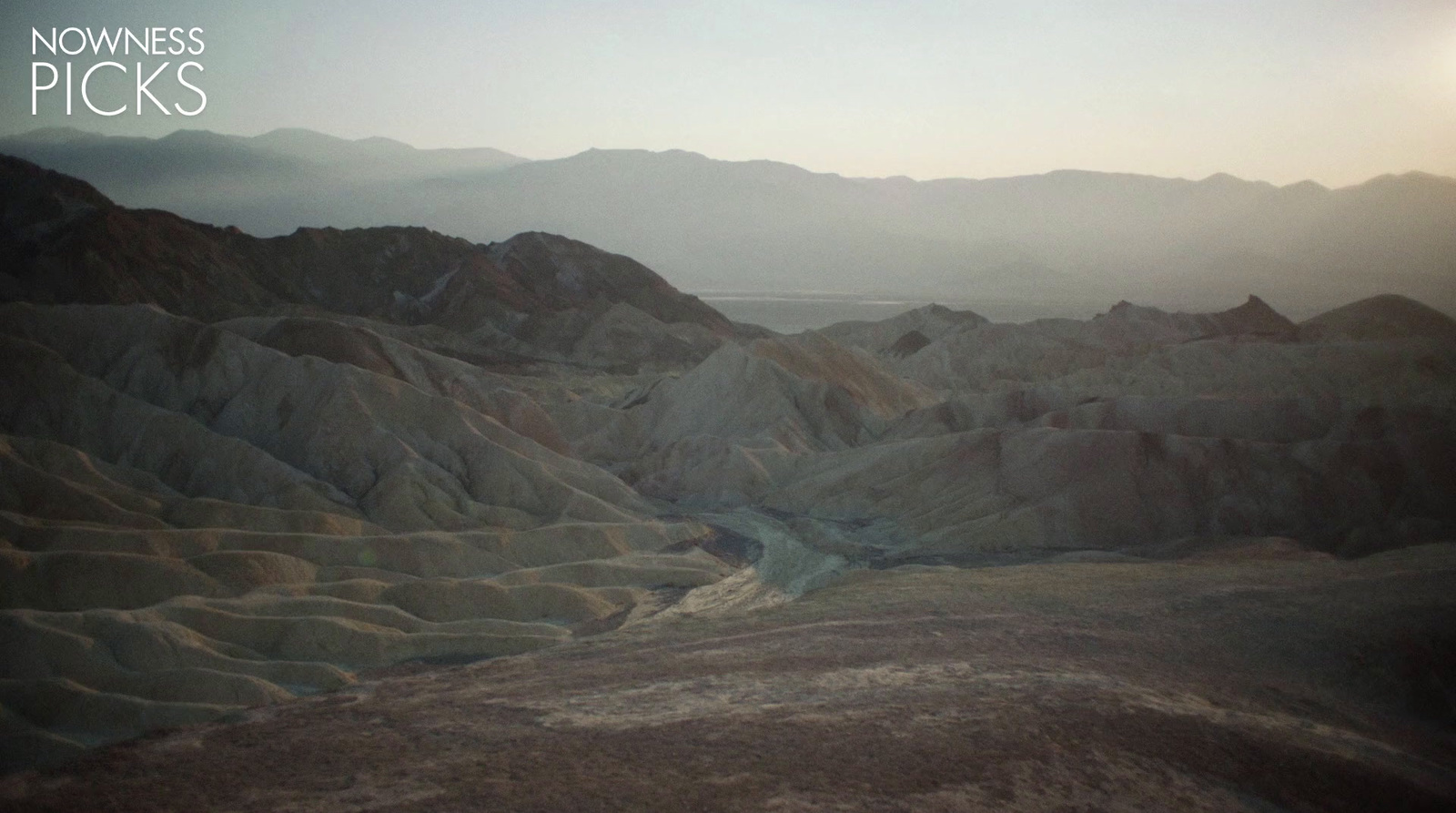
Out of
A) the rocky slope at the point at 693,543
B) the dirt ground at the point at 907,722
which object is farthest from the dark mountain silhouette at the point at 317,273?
the dirt ground at the point at 907,722

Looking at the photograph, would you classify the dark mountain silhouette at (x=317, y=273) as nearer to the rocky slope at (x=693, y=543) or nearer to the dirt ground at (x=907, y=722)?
the rocky slope at (x=693, y=543)

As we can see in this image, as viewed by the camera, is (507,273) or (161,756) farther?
(507,273)

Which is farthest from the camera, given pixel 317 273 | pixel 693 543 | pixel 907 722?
pixel 317 273


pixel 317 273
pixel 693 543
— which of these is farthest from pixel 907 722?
pixel 317 273

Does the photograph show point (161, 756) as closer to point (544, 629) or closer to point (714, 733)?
point (714, 733)

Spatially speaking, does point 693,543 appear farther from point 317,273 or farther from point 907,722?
point 317,273

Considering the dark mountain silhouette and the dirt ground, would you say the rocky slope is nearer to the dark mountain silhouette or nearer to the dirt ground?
the dirt ground

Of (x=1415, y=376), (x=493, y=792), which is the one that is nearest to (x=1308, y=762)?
(x=493, y=792)

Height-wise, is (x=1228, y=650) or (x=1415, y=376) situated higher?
(x=1415, y=376)
